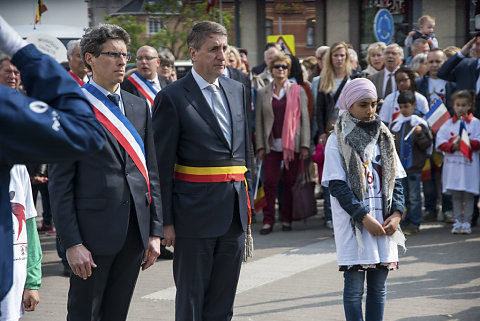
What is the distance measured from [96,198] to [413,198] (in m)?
6.65

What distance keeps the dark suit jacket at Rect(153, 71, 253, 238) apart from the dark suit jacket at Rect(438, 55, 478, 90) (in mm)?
6487

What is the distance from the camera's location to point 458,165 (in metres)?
9.84

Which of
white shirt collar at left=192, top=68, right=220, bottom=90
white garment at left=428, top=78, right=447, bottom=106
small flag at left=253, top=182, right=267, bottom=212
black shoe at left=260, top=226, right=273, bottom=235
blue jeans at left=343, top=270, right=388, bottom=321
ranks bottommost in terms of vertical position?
black shoe at left=260, top=226, right=273, bottom=235

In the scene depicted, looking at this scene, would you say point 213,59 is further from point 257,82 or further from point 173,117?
point 257,82

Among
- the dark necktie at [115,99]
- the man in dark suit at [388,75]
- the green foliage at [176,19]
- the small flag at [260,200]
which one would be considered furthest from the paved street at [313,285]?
the green foliage at [176,19]

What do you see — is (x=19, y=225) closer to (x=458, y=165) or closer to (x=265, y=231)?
(x=265, y=231)

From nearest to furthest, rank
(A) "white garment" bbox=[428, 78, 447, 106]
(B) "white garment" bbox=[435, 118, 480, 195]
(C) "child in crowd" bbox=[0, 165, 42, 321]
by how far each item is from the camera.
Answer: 1. (C) "child in crowd" bbox=[0, 165, 42, 321]
2. (B) "white garment" bbox=[435, 118, 480, 195]
3. (A) "white garment" bbox=[428, 78, 447, 106]

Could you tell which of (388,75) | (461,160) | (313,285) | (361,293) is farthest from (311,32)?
(361,293)

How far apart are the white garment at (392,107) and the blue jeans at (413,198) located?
792mm

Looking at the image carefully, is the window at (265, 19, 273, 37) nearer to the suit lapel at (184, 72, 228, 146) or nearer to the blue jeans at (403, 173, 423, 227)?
the blue jeans at (403, 173, 423, 227)

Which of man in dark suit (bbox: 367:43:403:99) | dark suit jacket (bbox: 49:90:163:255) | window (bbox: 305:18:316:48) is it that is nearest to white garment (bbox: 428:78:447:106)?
man in dark suit (bbox: 367:43:403:99)

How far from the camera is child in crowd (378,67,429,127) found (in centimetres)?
988

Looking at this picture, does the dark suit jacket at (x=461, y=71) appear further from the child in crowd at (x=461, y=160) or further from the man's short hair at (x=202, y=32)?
the man's short hair at (x=202, y=32)

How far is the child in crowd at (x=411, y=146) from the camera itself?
31.4 ft
